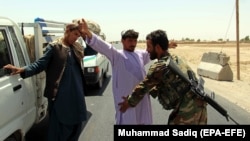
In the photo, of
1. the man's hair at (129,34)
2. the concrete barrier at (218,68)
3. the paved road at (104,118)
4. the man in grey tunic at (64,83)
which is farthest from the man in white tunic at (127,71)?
the concrete barrier at (218,68)

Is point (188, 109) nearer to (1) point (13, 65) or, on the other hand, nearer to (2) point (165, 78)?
(2) point (165, 78)

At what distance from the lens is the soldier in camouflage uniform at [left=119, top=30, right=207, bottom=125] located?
12.2ft

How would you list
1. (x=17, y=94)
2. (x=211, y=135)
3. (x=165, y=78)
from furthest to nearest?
(x=17, y=94) < (x=165, y=78) < (x=211, y=135)

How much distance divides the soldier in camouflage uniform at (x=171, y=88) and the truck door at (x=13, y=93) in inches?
57.6

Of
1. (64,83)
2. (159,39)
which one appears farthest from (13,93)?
(159,39)

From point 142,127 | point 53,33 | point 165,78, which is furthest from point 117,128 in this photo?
point 53,33

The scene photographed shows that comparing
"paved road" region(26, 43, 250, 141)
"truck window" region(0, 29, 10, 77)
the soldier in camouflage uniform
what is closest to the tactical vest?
the soldier in camouflage uniform

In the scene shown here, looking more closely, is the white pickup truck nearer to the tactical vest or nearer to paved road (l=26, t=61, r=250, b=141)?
paved road (l=26, t=61, r=250, b=141)

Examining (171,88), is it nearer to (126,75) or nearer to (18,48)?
(126,75)

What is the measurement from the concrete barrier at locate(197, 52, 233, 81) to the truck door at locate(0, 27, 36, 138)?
37.9 feet

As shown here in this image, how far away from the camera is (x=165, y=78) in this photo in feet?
12.3

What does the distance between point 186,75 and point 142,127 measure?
0.66 metres

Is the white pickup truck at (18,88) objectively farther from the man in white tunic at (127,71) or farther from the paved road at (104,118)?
the paved road at (104,118)

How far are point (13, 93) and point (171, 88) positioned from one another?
1838 mm
